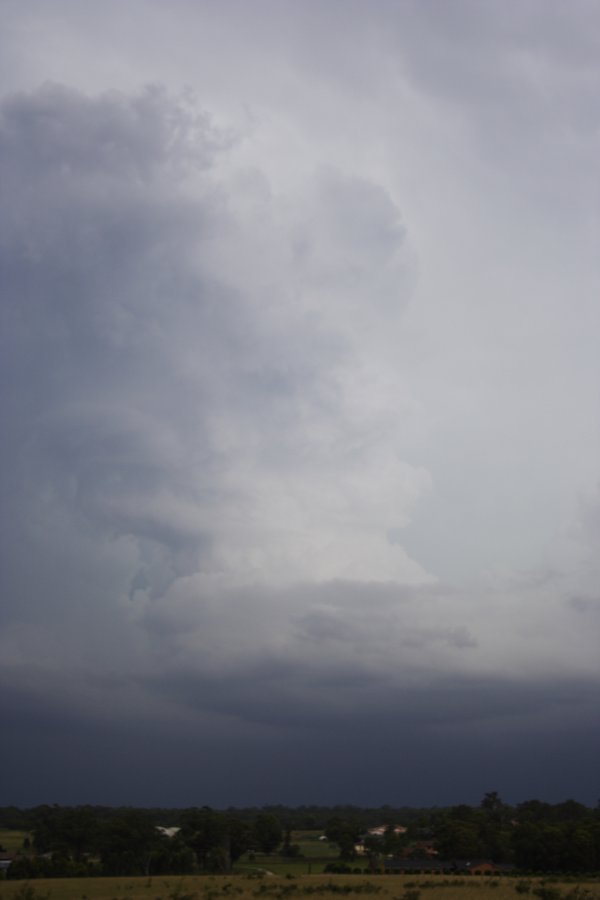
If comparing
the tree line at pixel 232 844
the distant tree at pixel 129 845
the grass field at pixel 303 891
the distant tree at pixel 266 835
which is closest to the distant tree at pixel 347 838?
the tree line at pixel 232 844

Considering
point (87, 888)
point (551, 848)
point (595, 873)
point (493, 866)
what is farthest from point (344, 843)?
point (87, 888)

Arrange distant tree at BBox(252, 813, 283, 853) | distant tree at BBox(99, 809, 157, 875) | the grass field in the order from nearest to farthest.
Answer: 1. the grass field
2. distant tree at BBox(99, 809, 157, 875)
3. distant tree at BBox(252, 813, 283, 853)

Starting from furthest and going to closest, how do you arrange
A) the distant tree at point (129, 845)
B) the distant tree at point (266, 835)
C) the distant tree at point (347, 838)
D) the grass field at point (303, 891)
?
the distant tree at point (266, 835) < the distant tree at point (347, 838) < the distant tree at point (129, 845) < the grass field at point (303, 891)

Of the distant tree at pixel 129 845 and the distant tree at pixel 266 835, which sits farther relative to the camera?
the distant tree at pixel 266 835

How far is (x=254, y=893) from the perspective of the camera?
224 feet

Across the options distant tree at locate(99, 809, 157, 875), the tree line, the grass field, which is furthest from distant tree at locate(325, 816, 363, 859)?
the grass field

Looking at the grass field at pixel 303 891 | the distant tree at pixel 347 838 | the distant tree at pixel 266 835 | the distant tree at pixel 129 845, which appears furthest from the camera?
the distant tree at pixel 266 835

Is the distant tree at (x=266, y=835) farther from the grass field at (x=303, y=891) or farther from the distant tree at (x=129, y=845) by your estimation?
the grass field at (x=303, y=891)

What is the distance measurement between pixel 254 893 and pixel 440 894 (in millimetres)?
14178

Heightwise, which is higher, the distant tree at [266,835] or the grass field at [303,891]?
the grass field at [303,891]

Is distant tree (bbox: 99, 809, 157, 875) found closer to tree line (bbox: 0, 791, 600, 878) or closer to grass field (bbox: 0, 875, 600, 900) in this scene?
tree line (bbox: 0, 791, 600, 878)

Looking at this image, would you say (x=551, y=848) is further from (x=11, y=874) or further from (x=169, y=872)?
(x=11, y=874)

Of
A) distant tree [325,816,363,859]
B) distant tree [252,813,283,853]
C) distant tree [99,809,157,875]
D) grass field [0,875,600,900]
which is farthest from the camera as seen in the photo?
distant tree [252,813,283,853]

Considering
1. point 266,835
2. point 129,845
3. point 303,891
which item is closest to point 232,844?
point 129,845
